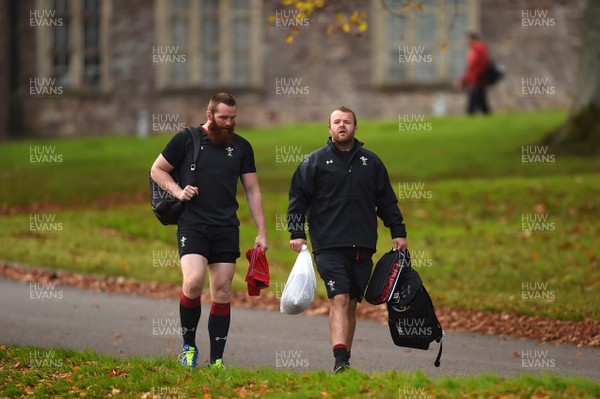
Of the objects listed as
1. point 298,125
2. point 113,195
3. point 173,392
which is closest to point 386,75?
point 298,125

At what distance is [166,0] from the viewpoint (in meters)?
32.0

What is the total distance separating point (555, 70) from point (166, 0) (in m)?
10.2

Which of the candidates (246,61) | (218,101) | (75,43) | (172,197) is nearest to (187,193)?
(172,197)

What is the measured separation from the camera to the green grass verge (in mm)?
7773

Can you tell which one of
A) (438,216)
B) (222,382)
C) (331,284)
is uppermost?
(331,284)

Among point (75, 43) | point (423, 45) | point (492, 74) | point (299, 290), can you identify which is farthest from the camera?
point (75, 43)

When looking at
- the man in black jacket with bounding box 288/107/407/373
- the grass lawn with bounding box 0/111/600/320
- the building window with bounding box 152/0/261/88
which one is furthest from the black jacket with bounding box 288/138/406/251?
the building window with bounding box 152/0/261/88

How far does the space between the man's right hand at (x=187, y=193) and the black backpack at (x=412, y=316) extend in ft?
5.34

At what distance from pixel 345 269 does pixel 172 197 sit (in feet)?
4.49

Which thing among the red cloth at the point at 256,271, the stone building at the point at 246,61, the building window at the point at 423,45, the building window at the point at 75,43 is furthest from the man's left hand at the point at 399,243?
the building window at the point at 75,43

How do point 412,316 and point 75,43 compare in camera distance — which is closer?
point 412,316

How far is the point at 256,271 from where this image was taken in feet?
29.3

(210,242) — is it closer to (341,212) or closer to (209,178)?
(209,178)

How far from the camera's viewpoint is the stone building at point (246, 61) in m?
30.8
